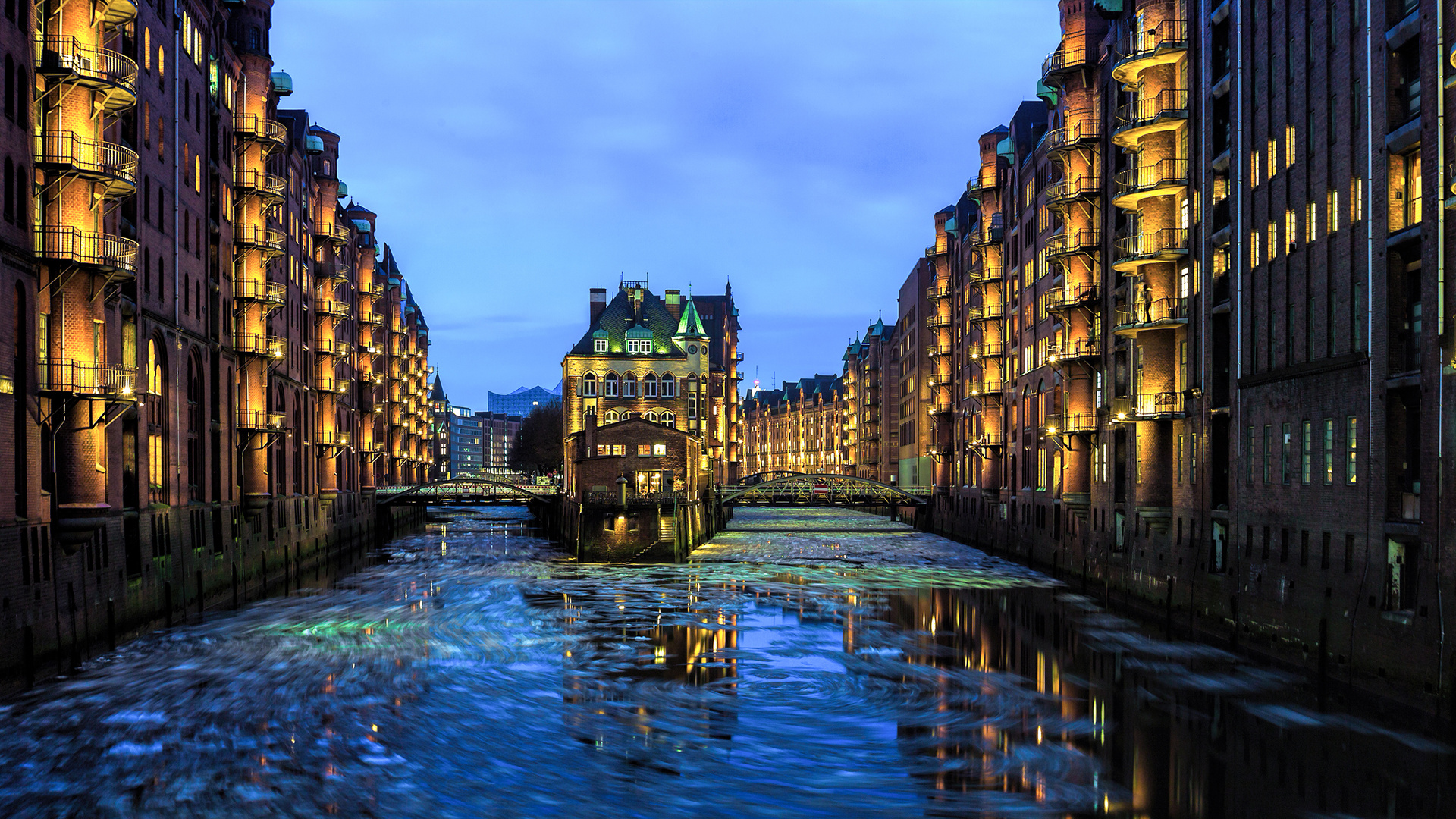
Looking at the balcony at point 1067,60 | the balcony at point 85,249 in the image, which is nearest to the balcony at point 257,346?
the balcony at point 85,249

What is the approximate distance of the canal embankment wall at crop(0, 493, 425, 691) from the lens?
101 feet

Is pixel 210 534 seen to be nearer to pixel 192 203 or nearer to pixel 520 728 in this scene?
pixel 192 203

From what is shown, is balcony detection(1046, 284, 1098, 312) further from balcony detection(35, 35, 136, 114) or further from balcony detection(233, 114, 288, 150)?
balcony detection(35, 35, 136, 114)

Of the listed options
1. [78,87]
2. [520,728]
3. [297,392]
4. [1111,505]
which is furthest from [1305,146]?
[297,392]

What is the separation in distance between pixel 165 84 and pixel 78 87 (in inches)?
471

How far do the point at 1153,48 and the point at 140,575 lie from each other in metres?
39.3

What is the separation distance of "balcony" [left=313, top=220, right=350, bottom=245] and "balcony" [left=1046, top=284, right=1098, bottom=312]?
48720 millimetres

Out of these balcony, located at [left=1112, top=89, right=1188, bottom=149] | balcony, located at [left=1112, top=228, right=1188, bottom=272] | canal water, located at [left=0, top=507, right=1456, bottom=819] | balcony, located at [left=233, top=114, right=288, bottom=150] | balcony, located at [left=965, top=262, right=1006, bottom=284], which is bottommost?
canal water, located at [left=0, top=507, right=1456, bottom=819]

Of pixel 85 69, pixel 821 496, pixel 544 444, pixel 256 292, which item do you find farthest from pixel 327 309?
pixel 544 444

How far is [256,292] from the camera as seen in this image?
59.3m

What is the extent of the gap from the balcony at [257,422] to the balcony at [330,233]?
84.5 feet

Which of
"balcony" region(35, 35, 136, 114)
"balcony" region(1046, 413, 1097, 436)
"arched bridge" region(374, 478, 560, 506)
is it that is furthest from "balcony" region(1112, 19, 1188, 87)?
"arched bridge" region(374, 478, 560, 506)

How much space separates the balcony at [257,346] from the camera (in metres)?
58.7

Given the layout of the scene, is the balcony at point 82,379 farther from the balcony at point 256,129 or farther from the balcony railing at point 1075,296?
the balcony railing at point 1075,296
